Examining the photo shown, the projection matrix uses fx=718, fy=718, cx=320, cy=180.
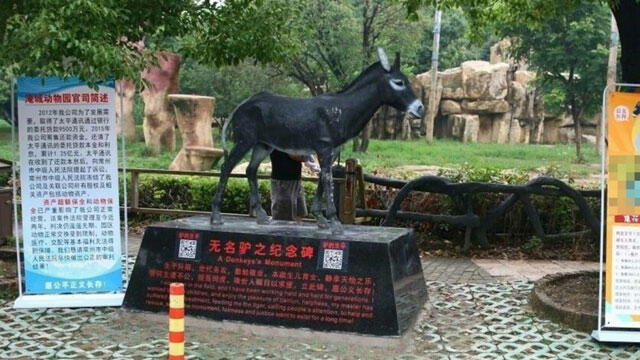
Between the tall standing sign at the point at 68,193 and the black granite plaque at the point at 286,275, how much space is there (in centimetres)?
50

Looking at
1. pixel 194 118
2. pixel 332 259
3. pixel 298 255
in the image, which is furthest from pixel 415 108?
pixel 194 118

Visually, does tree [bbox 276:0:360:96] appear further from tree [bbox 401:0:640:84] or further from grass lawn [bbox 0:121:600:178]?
tree [bbox 401:0:640:84]

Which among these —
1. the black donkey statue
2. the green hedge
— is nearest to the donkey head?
the black donkey statue

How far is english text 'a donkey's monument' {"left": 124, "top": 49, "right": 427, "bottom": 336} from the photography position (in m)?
5.71

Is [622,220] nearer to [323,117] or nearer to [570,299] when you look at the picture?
[570,299]

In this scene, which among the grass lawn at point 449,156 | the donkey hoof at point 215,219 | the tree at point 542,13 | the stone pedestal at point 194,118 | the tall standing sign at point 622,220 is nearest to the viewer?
the tall standing sign at point 622,220

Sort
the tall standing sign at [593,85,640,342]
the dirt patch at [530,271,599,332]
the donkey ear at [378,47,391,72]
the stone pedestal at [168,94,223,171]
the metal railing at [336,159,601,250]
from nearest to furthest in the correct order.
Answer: the tall standing sign at [593,85,640,342], the dirt patch at [530,271,599,332], the donkey ear at [378,47,391,72], the metal railing at [336,159,601,250], the stone pedestal at [168,94,223,171]

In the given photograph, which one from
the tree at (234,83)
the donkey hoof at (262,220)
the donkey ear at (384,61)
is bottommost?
the donkey hoof at (262,220)

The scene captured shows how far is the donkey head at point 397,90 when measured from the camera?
6.09 m

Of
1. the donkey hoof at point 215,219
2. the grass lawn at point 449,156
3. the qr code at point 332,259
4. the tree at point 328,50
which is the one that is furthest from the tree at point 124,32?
the tree at point 328,50

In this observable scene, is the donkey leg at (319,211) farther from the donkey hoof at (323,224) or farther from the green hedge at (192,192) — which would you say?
the green hedge at (192,192)

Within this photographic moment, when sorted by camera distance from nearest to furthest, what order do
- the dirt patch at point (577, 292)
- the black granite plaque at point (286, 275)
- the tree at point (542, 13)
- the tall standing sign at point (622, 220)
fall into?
1. the tall standing sign at point (622, 220)
2. the black granite plaque at point (286, 275)
3. the dirt patch at point (577, 292)
4. the tree at point (542, 13)

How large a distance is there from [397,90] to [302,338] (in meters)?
2.23

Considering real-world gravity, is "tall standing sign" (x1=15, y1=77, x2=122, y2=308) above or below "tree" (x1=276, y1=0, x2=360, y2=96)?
below
